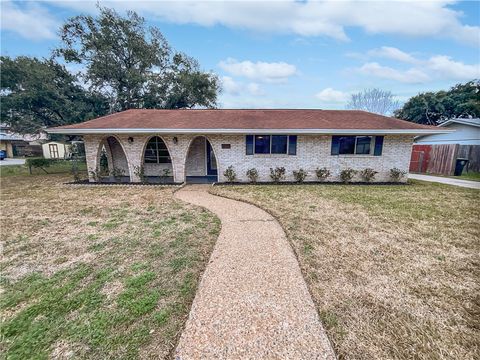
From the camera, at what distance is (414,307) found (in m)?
2.59

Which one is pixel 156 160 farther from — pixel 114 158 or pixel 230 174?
pixel 230 174

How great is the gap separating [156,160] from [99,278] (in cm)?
962

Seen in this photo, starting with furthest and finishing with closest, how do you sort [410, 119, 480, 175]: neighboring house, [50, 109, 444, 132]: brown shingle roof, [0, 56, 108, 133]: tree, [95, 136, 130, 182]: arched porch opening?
[0, 56, 108, 133]: tree
[410, 119, 480, 175]: neighboring house
[95, 136, 130, 182]: arched porch opening
[50, 109, 444, 132]: brown shingle roof

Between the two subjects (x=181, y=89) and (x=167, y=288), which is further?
(x=181, y=89)

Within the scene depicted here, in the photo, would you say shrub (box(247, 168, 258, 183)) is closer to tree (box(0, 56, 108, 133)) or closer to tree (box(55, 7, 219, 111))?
tree (box(55, 7, 219, 111))

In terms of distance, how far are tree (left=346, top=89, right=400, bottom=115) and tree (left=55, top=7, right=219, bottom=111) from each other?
31.1 meters

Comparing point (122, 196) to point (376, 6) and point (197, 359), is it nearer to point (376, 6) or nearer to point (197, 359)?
point (197, 359)

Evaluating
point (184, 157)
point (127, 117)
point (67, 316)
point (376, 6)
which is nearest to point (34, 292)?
point (67, 316)

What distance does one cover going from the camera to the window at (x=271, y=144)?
10.2m

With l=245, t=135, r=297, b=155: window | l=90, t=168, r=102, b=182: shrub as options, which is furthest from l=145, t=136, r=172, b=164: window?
l=245, t=135, r=297, b=155: window

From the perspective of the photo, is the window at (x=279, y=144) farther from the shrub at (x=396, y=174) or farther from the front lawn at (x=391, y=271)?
the shrub at (x=396, y=174)

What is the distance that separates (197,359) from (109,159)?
41.7 ft

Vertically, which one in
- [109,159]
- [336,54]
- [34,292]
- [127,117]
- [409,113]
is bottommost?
[34,292]

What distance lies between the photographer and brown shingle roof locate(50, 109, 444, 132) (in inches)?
390
